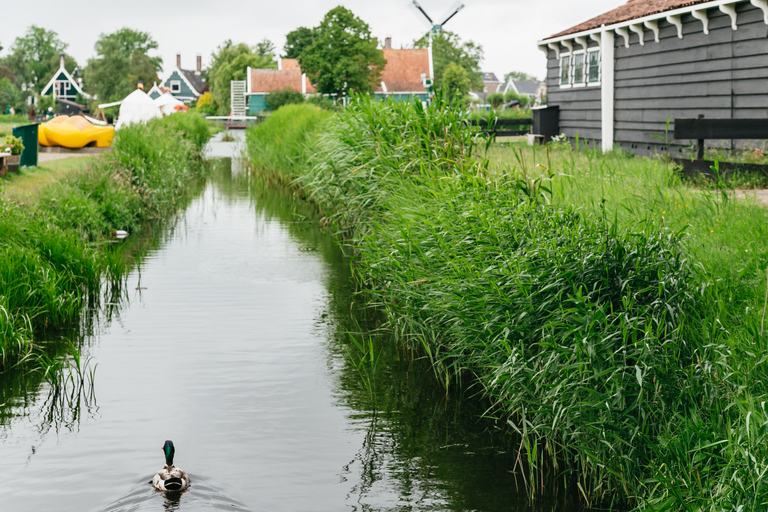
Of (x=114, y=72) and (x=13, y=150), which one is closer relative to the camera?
(x=13, y=150)

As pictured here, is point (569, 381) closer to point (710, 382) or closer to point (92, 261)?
point (710, 382)

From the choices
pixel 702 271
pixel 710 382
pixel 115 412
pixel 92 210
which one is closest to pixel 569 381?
pixel 710 382

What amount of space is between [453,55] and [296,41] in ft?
54.3

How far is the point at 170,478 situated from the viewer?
5.67 meters

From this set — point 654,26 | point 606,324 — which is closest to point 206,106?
point 654,26

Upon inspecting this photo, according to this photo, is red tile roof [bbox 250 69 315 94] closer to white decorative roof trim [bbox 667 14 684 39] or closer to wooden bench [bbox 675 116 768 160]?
white decorative roof trim [bbox 667 14 684 39]

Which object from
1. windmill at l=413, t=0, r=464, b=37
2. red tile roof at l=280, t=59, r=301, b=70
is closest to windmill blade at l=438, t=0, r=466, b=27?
windmill at l=413, t=0, r=464, b=37

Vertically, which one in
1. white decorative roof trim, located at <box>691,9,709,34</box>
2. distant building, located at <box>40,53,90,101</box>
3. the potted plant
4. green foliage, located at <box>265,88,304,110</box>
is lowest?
the potted plant

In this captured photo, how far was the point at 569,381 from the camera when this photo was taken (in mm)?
5691

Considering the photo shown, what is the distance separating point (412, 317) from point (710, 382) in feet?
11.7

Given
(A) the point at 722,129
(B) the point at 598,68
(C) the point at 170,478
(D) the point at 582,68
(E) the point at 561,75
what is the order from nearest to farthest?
(C) the point at 170,478
(A) the point at 722,129
(B) the point at 598,68
(D) the point at 582,68
(E) the point at 561,75

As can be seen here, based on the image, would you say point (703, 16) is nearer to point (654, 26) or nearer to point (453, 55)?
point (654, 26)

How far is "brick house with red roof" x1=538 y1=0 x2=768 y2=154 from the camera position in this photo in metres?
16.2

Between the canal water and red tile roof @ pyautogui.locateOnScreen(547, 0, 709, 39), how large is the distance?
11496 mm
